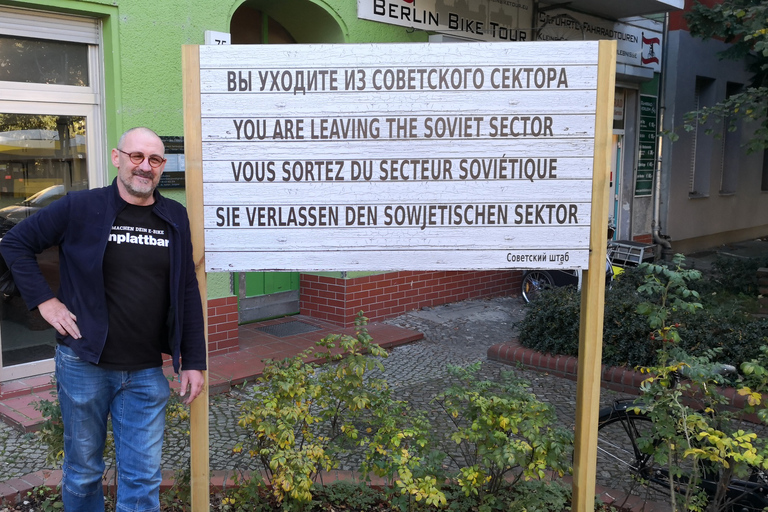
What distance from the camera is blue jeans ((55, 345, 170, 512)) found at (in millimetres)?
2645

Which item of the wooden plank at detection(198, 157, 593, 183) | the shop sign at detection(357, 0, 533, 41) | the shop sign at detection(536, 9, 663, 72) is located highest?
the shop sign at detection(536, 9, 663, 72)

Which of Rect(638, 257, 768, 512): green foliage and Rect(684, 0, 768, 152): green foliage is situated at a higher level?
Rect(684, 0, 768, 152): green foliage

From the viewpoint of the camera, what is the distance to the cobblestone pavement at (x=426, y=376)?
13.4ft

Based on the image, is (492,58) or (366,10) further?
(366,10)

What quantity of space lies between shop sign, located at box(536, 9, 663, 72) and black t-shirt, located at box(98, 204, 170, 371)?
25.7 feet

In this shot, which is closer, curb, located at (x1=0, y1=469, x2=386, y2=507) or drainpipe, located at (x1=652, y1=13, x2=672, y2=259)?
curb, located at (x1=0, y1=469, x2=386, y2=507)

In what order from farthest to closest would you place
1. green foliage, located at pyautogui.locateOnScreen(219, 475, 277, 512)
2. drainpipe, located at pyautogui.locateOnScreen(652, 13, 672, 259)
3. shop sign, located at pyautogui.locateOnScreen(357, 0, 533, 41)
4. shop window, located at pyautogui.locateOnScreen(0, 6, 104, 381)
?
drainpipe, located at pyautogui.locateOnScreen(652, 13, 672, 259), shop sign, located at pyautogui.locateOnScreen(357, 0, 533, 41), shop window, located at pyautogui.locateOnScreen(0, 6, 104, 381), green foliage, located at pyautogui.locateOnScreen(219, 475, 277, 512)

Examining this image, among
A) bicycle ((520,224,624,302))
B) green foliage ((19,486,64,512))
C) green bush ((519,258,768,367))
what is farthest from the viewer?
bicycle ((520,224,624,302))

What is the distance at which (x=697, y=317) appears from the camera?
19.5 feet

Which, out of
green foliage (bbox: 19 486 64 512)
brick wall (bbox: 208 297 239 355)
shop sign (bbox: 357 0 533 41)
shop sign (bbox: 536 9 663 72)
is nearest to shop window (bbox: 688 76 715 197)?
shop sign (bbox: 536 9 663 72)

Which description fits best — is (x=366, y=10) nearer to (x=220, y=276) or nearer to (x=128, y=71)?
(x=128, y=71)

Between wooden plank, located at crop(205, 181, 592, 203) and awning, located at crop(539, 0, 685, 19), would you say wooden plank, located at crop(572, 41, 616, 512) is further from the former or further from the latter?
awning, located at crop(539, 0, 685, 19)

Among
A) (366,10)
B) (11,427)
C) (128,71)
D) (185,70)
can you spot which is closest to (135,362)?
(185,70)

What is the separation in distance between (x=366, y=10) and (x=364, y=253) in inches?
195
